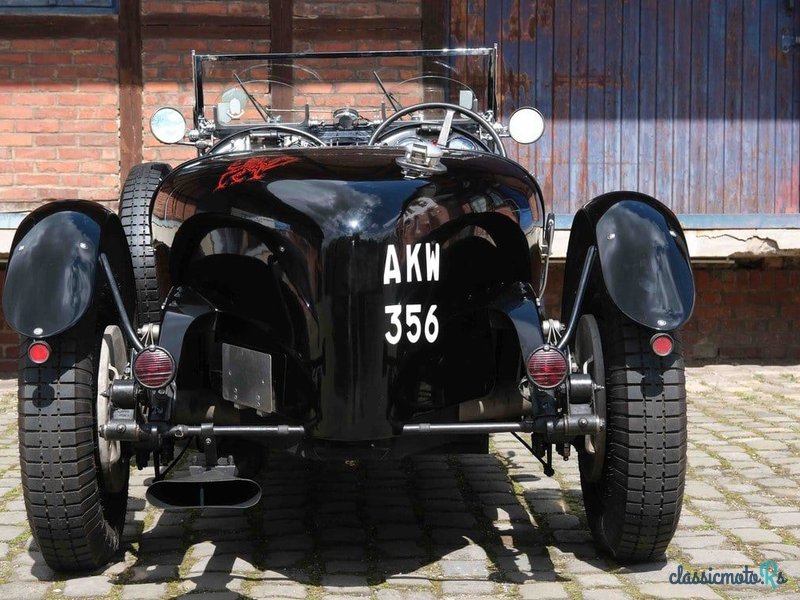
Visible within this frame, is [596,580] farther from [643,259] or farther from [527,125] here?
[527,125]

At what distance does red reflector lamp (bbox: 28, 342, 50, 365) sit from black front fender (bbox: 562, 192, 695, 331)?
157cm

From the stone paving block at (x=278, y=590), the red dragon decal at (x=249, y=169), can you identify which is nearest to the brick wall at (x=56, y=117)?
the red dragon decal at (x=249, y=169)

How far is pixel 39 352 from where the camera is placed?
3.11 metres

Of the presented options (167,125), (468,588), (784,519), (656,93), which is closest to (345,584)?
(468,588)

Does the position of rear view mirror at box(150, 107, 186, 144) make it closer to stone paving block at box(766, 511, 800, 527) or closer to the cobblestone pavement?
the cobblestone pavement

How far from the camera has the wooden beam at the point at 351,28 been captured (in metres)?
7.42

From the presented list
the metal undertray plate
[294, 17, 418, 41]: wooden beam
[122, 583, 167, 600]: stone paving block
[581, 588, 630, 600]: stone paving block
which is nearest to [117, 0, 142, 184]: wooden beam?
[294, 17, 418, 41]: wooden beam

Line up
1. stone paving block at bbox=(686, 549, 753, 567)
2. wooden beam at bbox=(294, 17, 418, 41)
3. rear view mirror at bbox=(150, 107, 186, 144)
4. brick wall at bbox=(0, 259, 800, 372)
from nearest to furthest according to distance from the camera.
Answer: stone paving block at bbox=(686, 549, 753, 567)
rear view mirror at bbox=(150, 107, 186, 144)
wooden beam at bbox=(294, 17, 418, 41)
brick wall at bbox=(0, 259, 800, 372)

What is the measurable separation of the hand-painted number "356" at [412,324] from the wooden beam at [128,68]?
4821 millimetres

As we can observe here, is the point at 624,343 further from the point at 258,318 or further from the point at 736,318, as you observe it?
the point at 736,318

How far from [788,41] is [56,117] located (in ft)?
16.1

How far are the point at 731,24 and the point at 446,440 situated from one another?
5356 millimetres

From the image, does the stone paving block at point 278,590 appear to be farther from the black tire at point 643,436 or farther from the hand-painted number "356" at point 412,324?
the black tire at point 643,436

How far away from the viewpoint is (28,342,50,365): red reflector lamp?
3107 mm
